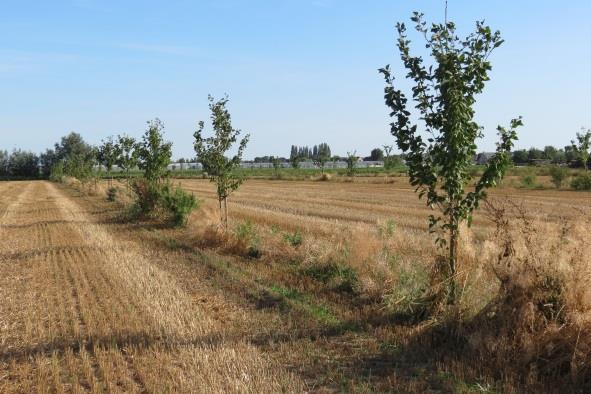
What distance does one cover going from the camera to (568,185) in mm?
45500

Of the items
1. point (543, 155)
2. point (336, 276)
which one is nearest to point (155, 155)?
point (336, 276)

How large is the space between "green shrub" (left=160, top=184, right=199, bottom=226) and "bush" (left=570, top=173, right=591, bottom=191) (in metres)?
33.6

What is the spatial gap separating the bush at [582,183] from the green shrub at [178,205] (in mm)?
A: 33599

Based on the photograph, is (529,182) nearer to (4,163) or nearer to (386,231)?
(386,231)

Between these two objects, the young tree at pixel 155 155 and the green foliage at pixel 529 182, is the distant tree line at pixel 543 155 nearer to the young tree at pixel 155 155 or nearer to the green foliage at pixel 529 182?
the green foliage at pixel 529 182

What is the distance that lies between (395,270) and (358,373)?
3.59 meters

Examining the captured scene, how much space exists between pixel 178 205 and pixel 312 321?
46.6ft

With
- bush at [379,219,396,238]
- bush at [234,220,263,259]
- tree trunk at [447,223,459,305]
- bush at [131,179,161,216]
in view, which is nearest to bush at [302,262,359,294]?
tree trunk at [447,223,459,305]

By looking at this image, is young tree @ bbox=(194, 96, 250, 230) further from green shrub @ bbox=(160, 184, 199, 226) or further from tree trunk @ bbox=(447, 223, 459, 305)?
tree trunk @ bbox=(447, 223, 459, 305)

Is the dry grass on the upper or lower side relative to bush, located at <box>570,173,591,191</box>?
lower

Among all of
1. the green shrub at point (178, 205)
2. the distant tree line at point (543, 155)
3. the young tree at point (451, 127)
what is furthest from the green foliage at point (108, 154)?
the distant tree line at point (543, 155)

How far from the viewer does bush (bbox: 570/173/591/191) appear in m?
42.2

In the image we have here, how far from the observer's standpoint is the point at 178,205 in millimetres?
21891

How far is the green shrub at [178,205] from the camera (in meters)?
21.6
